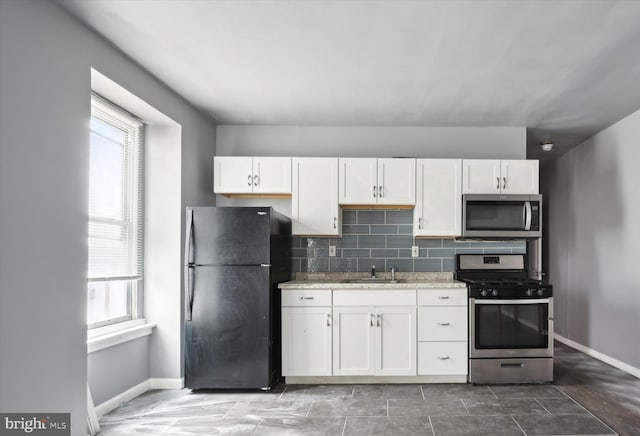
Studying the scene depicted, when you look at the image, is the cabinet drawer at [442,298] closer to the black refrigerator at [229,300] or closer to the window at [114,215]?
the black refrigerator at [229,300]

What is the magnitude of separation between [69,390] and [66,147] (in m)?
1.30

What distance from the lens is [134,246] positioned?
3.51m

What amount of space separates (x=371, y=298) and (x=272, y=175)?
145cm

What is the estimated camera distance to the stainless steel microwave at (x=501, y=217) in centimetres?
395

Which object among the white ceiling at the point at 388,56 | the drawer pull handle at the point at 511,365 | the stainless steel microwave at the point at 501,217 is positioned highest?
the white ceiling at the point at 388,56

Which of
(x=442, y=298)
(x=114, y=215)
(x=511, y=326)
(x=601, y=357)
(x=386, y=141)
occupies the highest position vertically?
(x=386, y=141)

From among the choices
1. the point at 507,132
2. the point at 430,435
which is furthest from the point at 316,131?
the point at 430,435

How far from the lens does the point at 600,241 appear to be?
4723 millimetres

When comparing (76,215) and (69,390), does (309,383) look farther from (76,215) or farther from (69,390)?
(76,215)

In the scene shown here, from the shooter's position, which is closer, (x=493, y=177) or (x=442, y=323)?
(x=442, y=323)

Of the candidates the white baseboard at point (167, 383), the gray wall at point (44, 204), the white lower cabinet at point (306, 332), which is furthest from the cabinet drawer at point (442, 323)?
the gray wall at point (44, 204)

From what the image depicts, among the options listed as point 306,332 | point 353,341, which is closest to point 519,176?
point 353,341

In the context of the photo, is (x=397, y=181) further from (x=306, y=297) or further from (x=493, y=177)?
(x=306, y=297)

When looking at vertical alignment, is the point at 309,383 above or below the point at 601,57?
below
